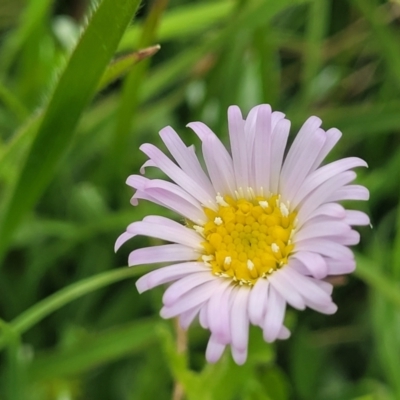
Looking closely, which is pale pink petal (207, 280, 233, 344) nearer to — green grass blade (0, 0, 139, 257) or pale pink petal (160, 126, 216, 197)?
pale pink petal (160, 126, 216, 197)

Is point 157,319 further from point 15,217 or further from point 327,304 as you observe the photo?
point 327,304

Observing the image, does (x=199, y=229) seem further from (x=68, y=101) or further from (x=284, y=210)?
(x=68, y=101)

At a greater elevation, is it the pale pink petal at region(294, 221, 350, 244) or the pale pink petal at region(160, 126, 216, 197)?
the pale pink petal at region(160, 126, 216, 197)

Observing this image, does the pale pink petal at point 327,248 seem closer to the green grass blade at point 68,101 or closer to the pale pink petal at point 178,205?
the pale pink petal at point 178,205

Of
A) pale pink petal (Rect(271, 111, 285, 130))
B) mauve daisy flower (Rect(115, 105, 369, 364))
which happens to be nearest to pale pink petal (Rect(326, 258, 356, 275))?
mauve daisy flower (Rect(115, 105, 369, 364))

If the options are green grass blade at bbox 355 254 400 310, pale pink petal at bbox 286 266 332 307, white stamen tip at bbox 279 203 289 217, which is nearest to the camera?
pale pink petal at bbox 286 266 332 307

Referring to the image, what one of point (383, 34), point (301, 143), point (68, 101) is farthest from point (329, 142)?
point (383, 34)
